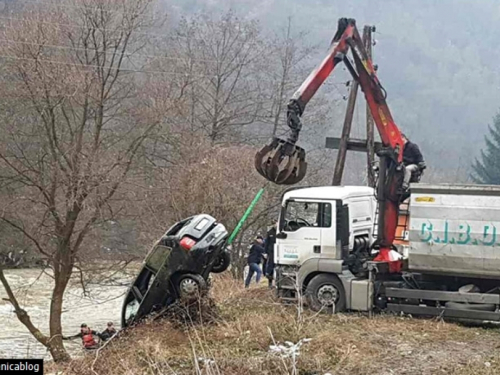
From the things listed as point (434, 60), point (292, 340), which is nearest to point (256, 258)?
point (292, 340)

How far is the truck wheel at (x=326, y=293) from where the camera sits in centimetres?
1328

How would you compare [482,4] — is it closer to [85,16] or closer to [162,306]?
[85,16]

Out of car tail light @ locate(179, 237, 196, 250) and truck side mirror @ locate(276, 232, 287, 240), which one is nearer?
car tail light @ locate(179, 237, 196, 250)

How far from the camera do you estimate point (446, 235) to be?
12.0 metres

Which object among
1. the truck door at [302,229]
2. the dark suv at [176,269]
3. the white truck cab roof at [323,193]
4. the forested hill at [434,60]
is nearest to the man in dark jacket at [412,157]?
the white truck cab roof at [323,193]

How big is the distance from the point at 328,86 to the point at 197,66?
5.58m

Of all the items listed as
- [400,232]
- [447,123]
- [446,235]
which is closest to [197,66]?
[400,232]

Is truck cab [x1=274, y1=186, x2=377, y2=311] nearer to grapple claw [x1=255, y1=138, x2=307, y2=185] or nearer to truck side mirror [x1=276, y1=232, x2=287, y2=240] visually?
truck side mirror [x1=276, y1=232, x2=287, y2=240]

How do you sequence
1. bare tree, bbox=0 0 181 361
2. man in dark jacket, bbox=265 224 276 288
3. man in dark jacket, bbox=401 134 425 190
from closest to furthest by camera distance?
man in dark jacket, bbox=401 134 425 190, man in dark jacket, bbox=265 224 276 288, bare tree, bbox=0 0 181 361

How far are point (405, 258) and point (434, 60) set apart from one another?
9414cm

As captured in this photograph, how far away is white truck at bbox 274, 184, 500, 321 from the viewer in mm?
11820

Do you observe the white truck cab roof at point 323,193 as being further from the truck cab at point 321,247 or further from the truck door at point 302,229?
the truck door at point 302,229

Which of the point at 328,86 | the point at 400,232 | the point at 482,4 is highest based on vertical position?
the point at 482,4

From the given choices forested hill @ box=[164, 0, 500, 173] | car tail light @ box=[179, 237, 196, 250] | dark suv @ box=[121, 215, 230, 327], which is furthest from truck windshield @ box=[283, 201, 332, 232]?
forested hill @ box=[164, 0, 500, 173]
